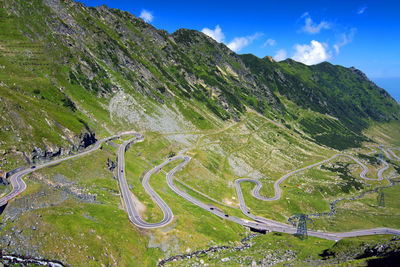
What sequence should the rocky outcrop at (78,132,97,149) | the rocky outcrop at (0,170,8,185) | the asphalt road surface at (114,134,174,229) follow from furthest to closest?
the rocky outcrop at (78,132,97,149) < the asphalt road surface at (114,134,174,229) < the rocky outcrop at (0,170,8,185)

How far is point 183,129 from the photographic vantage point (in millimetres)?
199625

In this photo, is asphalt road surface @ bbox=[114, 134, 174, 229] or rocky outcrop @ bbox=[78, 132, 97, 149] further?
rocky outcrop @ bbox=[78, 132, 97, 149]

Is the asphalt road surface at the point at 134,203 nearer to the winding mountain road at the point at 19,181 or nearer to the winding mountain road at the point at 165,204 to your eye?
the winding mountain road at the point at 165,204

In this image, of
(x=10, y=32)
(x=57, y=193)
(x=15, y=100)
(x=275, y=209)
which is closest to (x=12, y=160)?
(x=57, y=193)

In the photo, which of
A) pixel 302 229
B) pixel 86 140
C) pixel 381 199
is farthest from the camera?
pixel 381 199

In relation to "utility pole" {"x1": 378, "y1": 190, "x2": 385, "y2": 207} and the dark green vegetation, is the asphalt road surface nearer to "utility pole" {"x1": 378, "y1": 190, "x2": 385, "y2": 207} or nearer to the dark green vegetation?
the dark green vegetation

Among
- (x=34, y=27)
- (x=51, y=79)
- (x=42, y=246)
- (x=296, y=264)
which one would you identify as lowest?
(x=296, y=264)

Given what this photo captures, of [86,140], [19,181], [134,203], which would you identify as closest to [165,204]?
[134,203]

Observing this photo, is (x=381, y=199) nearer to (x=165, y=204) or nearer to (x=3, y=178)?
(x=165, y=204)

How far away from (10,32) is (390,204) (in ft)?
966

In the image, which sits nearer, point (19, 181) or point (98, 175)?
point (19, 181)

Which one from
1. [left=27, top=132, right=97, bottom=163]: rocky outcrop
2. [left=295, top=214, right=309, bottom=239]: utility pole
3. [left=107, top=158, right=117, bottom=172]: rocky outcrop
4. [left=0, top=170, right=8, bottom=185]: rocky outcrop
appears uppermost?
[left=27, top=132, right=97, bottom=163]: rocky outcrop

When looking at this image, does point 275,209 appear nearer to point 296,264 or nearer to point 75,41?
point 296,264

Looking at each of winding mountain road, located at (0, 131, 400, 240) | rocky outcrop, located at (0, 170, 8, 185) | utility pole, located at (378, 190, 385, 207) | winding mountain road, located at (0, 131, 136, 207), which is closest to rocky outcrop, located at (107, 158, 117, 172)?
winding mountain road, located at (0, 131, 400, 240)
